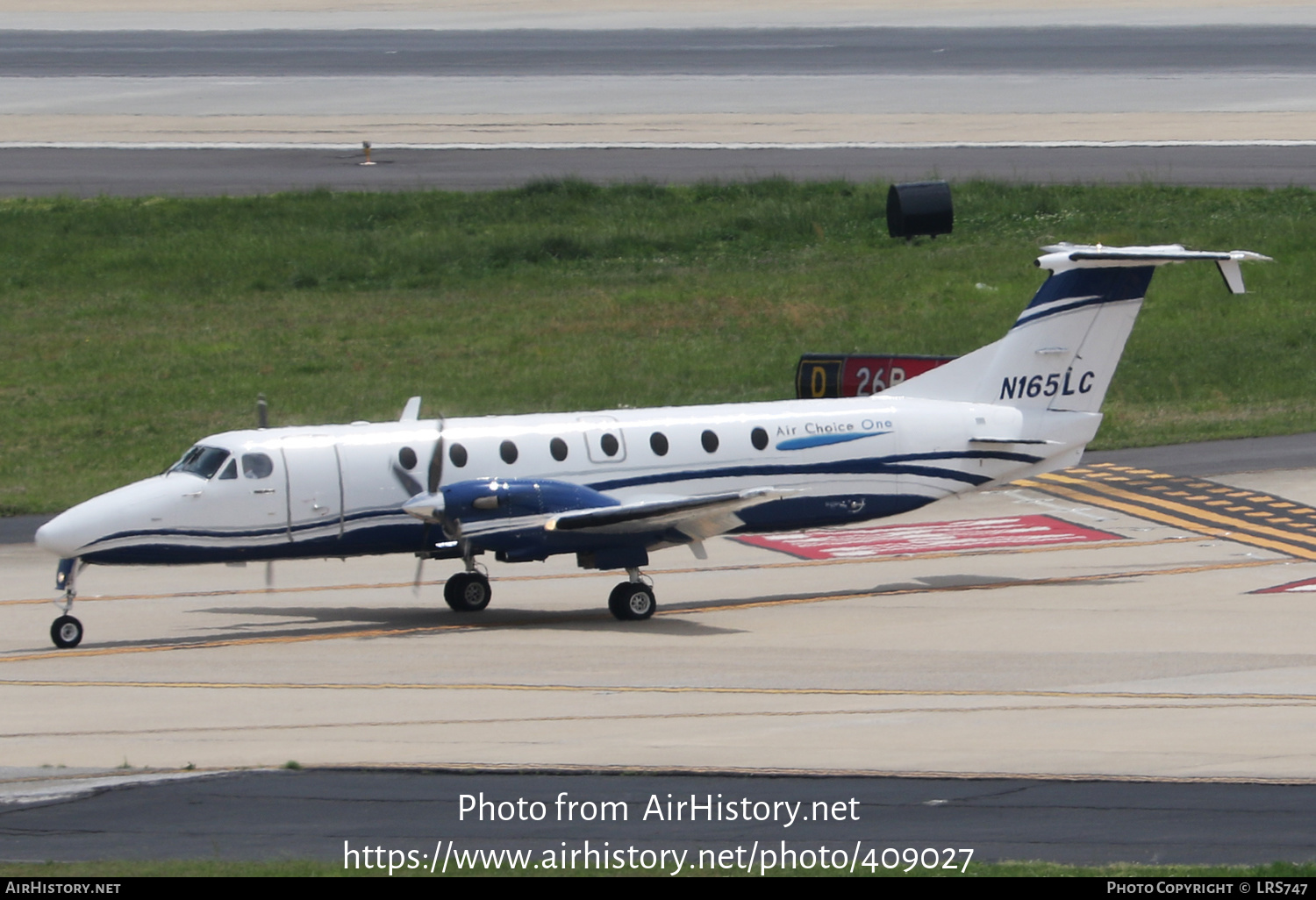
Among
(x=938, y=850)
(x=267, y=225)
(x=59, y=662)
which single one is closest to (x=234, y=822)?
(x=938, y=850)

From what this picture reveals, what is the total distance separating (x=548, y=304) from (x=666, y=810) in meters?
39.0

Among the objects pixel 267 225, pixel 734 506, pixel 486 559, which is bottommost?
pixel 486 559

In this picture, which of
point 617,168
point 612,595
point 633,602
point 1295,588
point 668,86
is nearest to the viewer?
point 633,602

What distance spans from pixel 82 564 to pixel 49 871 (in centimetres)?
1330

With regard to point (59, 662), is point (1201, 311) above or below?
above

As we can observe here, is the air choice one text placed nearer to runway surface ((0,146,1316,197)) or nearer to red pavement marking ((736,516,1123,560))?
red pavement marking ((736,516,1123,560))

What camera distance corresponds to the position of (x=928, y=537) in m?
33.9

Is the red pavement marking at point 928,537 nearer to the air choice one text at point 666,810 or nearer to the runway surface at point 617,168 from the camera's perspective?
the air choice one text at point 666,810

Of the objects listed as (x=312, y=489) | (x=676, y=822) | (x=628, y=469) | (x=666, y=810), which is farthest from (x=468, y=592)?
(x=676, y=822)

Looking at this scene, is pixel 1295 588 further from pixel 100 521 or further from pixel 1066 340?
pixel 100 521

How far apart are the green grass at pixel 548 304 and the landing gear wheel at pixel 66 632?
12.3m

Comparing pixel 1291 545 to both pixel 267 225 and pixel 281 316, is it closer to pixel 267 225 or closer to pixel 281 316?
pixel 281 316

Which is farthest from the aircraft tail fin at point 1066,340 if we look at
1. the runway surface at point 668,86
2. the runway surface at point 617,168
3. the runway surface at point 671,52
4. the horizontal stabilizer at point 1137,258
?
the runway surface at point 671,52

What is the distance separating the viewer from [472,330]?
51.2 meters
